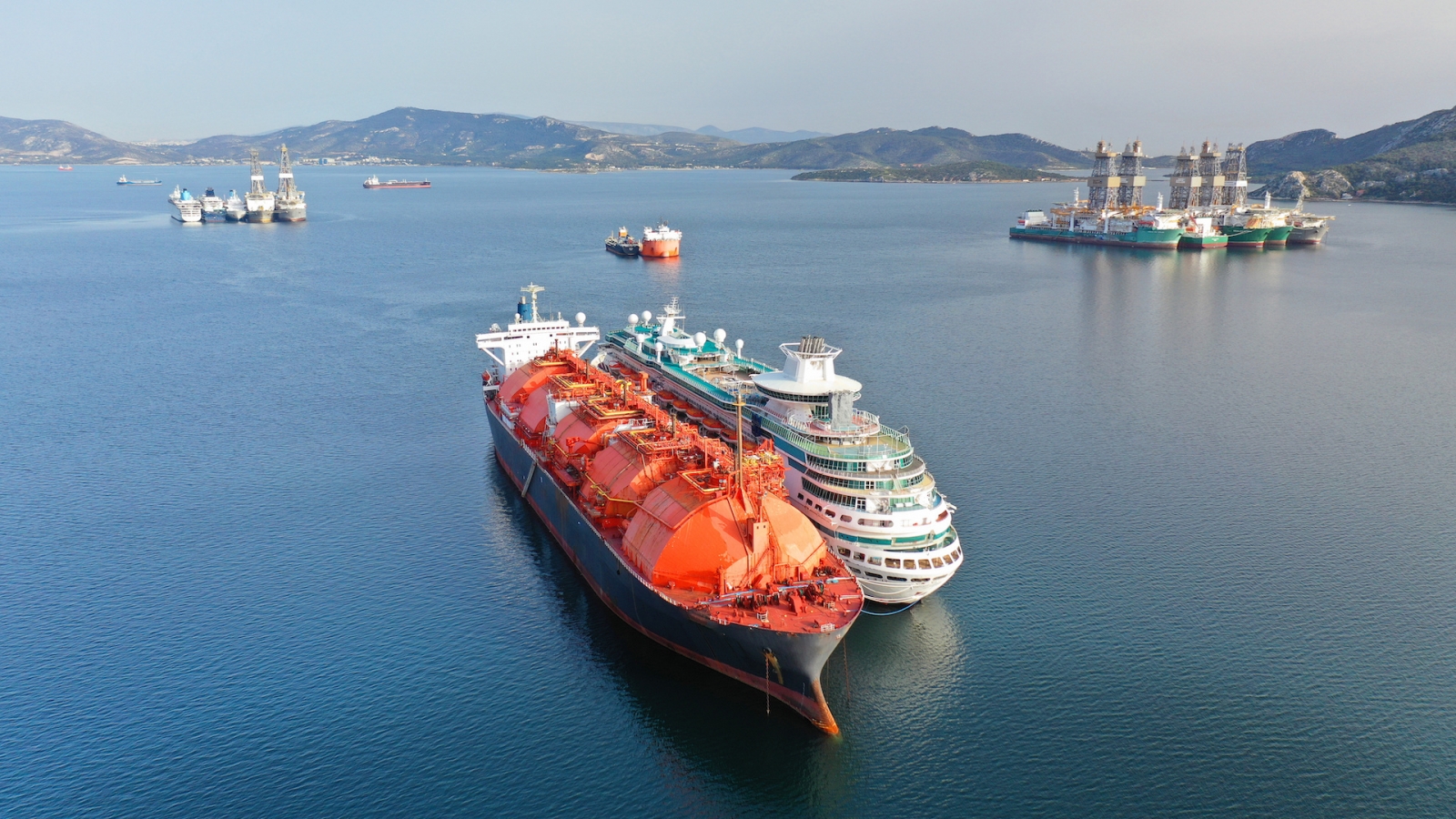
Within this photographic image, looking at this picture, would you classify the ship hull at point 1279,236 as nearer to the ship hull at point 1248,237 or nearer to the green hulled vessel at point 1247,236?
the green hulled vessel at point 1247,236

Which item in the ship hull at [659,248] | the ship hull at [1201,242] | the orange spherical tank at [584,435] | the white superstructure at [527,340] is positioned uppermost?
the ship hull at [1201,242]

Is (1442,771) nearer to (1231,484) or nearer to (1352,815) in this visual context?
(1352,815)

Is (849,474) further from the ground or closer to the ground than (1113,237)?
closer to the ground

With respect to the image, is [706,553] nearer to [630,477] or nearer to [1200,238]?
[630,477]

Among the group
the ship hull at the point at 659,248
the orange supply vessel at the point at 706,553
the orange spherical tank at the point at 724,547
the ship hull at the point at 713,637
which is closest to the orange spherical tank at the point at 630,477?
the orange supply vessel at the point at 706,553

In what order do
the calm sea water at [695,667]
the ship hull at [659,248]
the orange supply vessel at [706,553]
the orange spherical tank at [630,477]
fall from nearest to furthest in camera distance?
the calm sea water at [695,667] < the orange supply vessel at [706,553] < the orange spherical tank at [630,477] < the ship hull at [659,248]

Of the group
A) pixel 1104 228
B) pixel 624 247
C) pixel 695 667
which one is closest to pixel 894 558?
pixel 695 667
